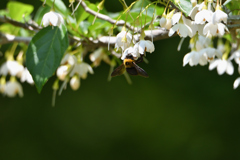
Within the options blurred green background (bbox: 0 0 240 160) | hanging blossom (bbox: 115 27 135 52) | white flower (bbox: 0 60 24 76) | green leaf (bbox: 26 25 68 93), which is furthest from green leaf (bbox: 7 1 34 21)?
blurred green background (bbox: 0 0 240 160)

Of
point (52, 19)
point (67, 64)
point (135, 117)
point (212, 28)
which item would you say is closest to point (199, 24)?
point (212, 28)

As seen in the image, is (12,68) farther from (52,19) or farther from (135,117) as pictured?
(135,117)

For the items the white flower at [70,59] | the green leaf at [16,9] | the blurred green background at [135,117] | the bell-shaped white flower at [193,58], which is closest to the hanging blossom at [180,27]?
the bell-shaped white flower at [193,58]

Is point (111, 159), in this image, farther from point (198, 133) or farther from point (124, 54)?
point (124, 54)

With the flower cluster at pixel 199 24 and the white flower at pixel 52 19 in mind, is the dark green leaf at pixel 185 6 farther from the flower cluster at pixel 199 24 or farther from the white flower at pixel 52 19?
the white flower at pixel 52 19

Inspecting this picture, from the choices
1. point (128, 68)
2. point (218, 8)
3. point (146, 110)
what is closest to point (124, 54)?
point (128, 68)

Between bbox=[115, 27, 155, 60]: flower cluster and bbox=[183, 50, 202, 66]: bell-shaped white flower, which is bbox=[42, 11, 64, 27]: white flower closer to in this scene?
bbox=[115, 27, 155, 60]: flower cluster
